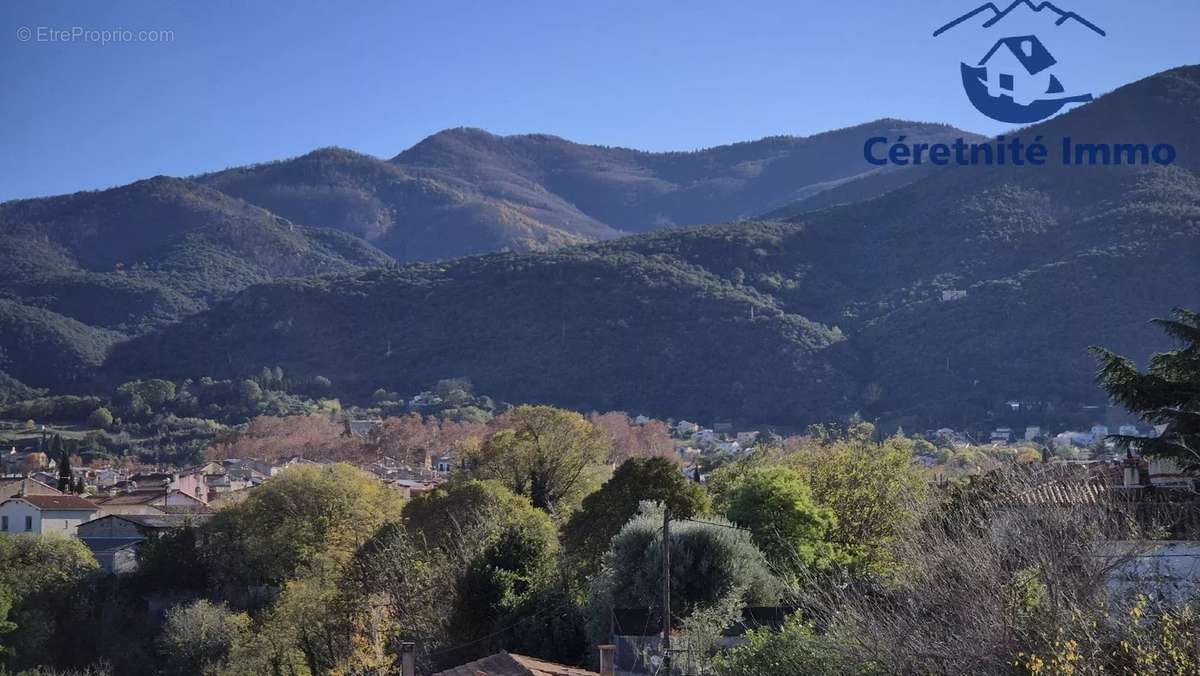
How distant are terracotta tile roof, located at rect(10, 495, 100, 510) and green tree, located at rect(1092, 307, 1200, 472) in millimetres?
52118

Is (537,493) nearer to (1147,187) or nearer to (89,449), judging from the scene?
(89,449)

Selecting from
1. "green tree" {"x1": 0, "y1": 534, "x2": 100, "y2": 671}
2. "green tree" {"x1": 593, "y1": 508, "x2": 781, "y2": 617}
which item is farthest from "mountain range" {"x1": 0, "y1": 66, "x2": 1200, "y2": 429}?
"green tree" {"x1": 593, "y1": 508, "x2": 781, "y2": 617}

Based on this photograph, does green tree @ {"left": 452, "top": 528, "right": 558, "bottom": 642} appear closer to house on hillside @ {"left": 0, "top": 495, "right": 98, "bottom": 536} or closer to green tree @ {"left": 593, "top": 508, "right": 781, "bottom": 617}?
green tree @ {"left": 593, "top": 508, "right": 781, "bottom": 617}

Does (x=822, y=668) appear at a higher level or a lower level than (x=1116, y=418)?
higher

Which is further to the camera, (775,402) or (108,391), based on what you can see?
(108,391)

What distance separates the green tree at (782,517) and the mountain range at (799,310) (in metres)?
75.2

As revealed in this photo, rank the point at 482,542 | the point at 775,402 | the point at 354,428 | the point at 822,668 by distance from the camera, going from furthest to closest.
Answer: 1. the point at 775,402
2. the point at 354,428
3. the point at 482,542
4. the point at 822,668

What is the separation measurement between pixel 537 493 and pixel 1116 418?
6427 cm

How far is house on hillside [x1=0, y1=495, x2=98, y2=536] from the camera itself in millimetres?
65312

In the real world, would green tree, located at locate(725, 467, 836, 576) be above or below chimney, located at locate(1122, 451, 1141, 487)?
below

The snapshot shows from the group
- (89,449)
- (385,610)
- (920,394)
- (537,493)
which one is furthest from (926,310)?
(385,610)

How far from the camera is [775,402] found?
126875mm

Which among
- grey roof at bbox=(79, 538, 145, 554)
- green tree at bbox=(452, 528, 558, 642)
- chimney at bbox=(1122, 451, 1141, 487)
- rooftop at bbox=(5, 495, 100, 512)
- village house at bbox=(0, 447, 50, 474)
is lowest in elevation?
village house at bbox=(0, 447, 50, 474)

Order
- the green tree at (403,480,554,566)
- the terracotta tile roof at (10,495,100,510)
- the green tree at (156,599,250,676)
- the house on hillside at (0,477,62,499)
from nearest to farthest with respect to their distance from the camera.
Result: the green tree at (403,480,554,566)
the green tree at (156,599,250,676)
the terracotta tile roof at (10,495,100,510)
the house on hillside at (0,477,62,499)
